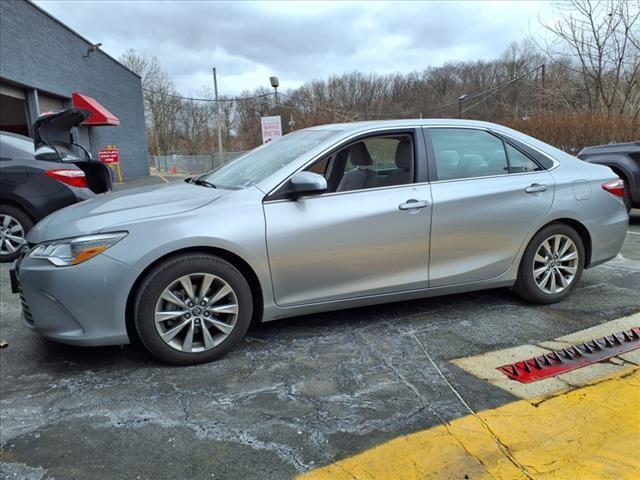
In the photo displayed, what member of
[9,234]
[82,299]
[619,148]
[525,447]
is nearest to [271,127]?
[619,148]

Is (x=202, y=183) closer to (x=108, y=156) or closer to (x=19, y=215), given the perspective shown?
(x=19, y=215)

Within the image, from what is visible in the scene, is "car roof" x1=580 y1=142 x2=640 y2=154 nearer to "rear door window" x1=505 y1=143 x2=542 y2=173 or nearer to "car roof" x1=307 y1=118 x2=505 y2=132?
"rear door window" x1=505 y1=143 x2=542 y2=173

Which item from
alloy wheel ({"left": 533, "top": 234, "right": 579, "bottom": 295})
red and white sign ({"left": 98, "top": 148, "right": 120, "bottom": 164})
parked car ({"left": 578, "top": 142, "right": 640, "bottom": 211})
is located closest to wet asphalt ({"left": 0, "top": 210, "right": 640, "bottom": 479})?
alloy wheel ({"left": 533, "top": 234, "right": 579, "bottom": 295})

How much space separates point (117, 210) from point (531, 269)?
316 cm

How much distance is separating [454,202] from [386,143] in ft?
2.31

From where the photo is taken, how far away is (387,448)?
90.2 inches

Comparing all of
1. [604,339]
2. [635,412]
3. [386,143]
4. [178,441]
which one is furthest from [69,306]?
[604,339]

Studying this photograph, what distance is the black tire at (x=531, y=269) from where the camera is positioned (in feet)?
13.2

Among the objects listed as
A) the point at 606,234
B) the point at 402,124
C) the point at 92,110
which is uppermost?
the point at 92,110

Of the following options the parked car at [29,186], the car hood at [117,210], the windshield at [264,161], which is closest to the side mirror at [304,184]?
the windshield at [264,161]

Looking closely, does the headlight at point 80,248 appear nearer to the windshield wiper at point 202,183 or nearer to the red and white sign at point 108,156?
the windshield wiper at point 202,183

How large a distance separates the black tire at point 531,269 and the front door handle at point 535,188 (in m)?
0.31

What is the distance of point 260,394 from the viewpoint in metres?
2.80

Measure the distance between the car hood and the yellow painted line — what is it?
6.02 ft
